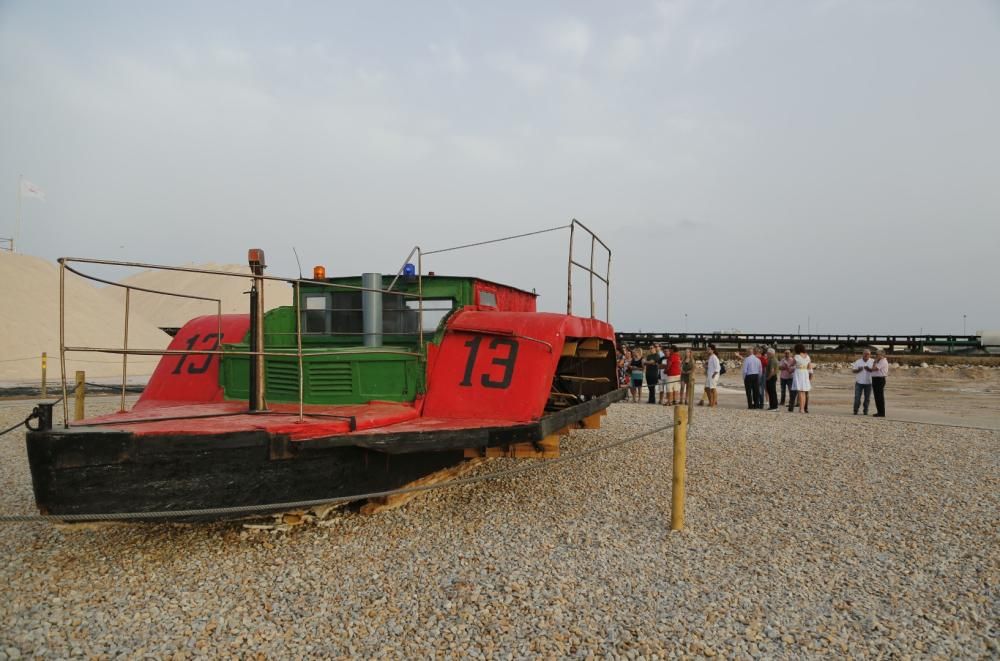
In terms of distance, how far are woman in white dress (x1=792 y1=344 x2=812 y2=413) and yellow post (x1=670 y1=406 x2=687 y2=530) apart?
28.4 ft

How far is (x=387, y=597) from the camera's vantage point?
138 inches

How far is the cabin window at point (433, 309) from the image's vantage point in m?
5.78

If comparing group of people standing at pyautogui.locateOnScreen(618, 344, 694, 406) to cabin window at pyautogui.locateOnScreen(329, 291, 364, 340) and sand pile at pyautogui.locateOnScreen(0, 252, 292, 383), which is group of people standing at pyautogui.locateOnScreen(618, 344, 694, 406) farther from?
sand pile at pyautogui.locateOnScreen(0, 252, 292, 383)

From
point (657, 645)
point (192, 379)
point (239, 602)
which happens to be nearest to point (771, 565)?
point (657, 645)

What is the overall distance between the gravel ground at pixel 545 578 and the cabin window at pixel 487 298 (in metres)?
1.84

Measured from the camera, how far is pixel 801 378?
40.2ft

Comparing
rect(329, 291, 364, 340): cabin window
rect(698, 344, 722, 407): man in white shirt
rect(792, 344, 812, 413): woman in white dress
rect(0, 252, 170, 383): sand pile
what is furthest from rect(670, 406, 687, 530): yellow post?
rect(0, 252, 170, 383): sand pile

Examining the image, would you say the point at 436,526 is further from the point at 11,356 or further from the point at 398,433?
the point at 11,356

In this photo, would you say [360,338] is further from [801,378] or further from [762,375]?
[762,375]

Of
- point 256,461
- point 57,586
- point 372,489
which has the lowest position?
point 57,586

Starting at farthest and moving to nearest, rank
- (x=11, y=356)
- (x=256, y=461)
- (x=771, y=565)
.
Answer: (x=11, y=356), (x=771, y=565), (x=256, y=461)

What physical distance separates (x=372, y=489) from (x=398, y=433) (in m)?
0.55

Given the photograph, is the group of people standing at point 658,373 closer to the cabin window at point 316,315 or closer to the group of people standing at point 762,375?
the group of people standing at point 762,375

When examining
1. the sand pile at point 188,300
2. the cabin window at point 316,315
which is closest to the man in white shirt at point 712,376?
the cabin window at point 316,315
